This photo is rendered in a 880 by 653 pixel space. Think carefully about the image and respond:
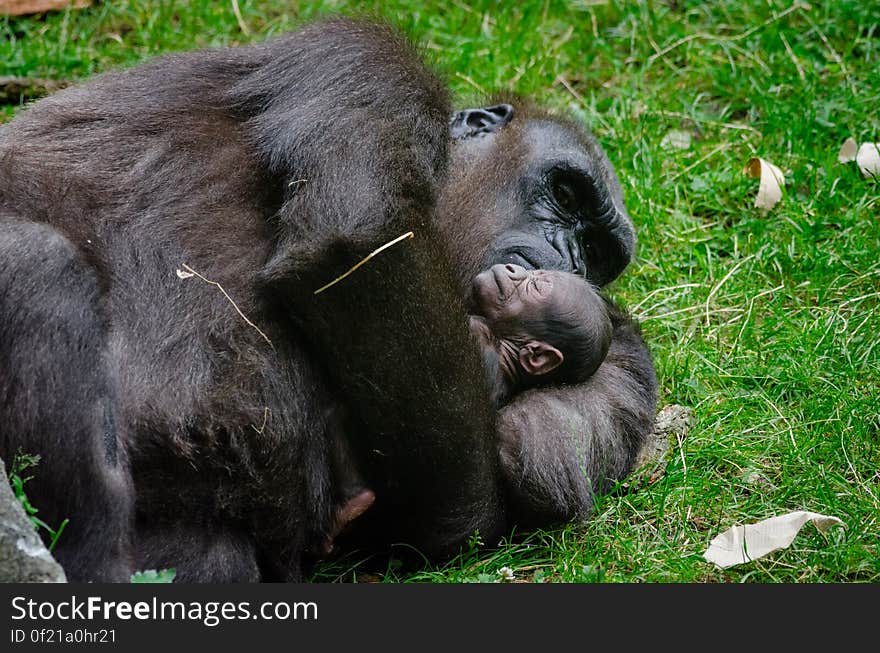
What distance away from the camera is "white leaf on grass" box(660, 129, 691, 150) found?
7.82 meters

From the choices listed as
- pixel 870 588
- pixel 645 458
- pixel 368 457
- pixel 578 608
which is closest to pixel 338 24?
pixel 368 457

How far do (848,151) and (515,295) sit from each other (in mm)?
3483

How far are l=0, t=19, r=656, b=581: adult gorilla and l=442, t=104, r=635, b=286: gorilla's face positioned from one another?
169 millimetres

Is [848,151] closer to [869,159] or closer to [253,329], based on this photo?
[869,159]

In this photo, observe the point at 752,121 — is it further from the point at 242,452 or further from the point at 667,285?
the point at 242,452

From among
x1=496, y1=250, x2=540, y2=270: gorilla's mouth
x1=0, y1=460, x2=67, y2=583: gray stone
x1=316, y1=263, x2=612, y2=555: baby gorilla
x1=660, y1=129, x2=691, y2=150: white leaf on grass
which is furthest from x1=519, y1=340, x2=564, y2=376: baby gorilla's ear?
x1=660, y1=129, x2=691, y2=150: white leaf on grass

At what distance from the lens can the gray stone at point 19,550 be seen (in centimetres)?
346

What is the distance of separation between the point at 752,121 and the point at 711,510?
3772 millimetres

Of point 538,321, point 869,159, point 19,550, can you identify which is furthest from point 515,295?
point 869,159

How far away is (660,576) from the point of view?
15.0 feet

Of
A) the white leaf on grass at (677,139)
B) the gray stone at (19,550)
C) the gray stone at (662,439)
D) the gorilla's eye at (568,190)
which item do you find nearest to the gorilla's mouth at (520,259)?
the gorilla's eye at (568,190)

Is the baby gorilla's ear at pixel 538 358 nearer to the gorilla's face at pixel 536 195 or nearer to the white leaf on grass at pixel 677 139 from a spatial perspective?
the gorilla's face at pixel 536 195

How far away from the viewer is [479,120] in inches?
233

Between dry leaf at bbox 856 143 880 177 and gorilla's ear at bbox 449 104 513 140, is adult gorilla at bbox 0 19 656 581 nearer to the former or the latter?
gorilla's ear at bbox 449 104 513 140
